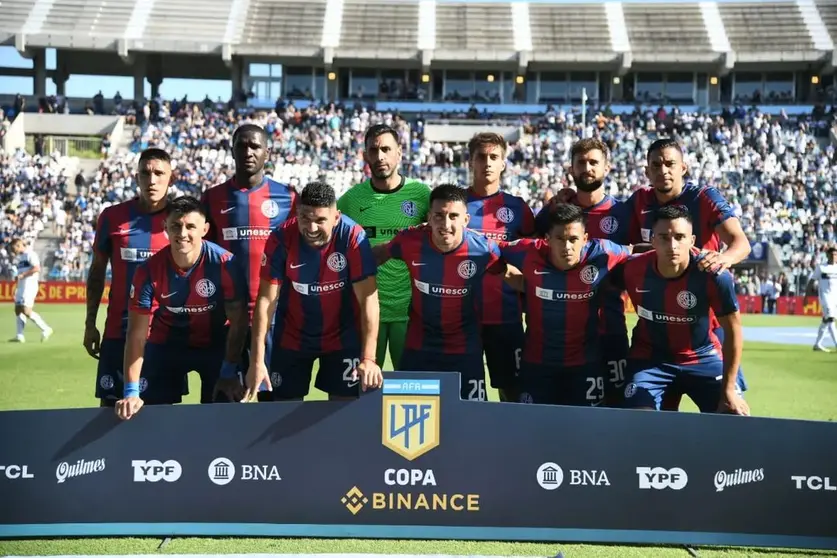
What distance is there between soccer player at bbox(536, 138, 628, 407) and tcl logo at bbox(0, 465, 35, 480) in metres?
3.82

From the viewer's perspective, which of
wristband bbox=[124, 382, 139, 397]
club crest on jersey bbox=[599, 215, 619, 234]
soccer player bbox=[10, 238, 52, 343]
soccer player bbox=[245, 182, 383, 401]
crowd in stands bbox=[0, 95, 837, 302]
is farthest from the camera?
crowd in stands bbox=[0, 95, 837, 302]

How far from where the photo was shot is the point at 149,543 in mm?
4863

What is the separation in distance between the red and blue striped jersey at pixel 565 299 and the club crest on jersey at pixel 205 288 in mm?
2124

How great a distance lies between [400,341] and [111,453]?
2.43 meters

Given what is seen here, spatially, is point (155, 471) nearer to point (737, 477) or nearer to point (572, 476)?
point (572, 476)

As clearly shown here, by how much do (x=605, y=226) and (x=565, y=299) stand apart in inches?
35.8

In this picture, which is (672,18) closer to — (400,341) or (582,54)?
(582,54)

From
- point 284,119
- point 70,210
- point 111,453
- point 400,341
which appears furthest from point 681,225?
point 284,119

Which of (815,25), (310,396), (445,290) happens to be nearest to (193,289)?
(445,290)

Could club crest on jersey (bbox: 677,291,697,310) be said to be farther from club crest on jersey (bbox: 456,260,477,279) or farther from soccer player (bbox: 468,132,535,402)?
club crest on jersey (bbox: 456,260,477,279)

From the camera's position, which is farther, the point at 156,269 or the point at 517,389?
the point at 517,389

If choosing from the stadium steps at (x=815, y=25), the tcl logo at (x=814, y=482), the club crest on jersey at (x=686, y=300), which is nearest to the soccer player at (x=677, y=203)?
the club crest on jersey at (x=686, y=300)

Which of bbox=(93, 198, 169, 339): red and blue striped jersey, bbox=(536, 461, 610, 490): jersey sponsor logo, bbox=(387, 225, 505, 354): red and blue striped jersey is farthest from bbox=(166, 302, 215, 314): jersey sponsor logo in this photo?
bbox=(536, 461, 610, 490): jersey sponsor logo

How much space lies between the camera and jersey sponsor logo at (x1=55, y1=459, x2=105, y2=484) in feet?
16.2
